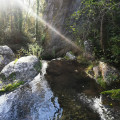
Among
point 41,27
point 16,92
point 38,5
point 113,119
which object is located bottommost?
point 16,92

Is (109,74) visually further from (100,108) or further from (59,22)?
(59,22)

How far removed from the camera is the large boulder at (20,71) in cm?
518

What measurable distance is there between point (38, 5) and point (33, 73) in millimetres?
9459

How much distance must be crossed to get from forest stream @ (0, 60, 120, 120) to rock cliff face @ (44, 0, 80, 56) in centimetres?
555

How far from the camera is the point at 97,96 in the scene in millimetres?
4551

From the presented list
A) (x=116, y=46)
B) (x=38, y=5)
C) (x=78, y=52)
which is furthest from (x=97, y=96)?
(x=38, y=5)

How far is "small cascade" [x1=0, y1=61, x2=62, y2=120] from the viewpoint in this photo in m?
3.52

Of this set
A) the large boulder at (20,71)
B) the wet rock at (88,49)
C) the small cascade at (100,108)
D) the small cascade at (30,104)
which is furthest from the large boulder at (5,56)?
the wet rock at (88,49)

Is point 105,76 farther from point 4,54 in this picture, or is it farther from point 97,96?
point 4,54

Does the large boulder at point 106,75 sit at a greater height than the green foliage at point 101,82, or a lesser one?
greater

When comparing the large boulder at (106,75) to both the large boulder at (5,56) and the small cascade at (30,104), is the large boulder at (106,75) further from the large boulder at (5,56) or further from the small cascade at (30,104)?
the large boulder at (5,56)

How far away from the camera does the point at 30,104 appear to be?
4.05 m

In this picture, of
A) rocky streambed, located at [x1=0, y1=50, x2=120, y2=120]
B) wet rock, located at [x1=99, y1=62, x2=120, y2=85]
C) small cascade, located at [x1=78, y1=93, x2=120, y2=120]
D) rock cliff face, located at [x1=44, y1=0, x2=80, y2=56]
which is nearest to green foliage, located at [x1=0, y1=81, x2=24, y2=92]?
rocky streambed, located at [x1=0, y1=50, x2=120, y2=120]

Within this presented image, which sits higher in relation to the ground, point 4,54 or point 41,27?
point 41,27
